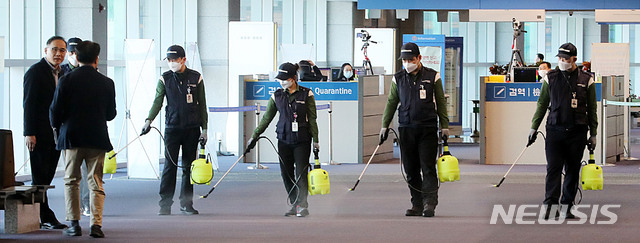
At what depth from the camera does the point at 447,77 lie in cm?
2194

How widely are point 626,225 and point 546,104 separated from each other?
127 centimetres

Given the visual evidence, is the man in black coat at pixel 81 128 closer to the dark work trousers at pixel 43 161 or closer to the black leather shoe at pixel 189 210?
the dark work trousers at pixel 43 161

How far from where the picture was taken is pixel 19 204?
8211mm

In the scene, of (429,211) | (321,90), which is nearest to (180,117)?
(429,211)

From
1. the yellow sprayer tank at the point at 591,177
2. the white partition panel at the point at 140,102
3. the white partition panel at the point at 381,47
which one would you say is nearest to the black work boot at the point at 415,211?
the yellow sprayer tank at the point at 591,177

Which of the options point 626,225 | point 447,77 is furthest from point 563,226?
point 447,77

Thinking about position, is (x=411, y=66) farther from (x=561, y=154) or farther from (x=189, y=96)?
(x=189, y=96)

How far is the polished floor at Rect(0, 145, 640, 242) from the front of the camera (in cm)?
818

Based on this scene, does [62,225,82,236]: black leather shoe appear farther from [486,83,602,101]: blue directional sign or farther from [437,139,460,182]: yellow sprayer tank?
[486,83,602,101]: blue directional sign

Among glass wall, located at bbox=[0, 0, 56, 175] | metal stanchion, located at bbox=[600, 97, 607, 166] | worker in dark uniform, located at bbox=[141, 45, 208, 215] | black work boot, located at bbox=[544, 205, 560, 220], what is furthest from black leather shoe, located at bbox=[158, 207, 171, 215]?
metal stanchion, located at bbox=[600, 97, 607, 166]

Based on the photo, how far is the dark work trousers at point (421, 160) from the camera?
9.36 meters

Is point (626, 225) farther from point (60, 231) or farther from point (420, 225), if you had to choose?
point (60, 231)

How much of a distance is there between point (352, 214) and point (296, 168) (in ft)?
2.23

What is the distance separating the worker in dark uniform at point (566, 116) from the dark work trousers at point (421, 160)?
987 mm
